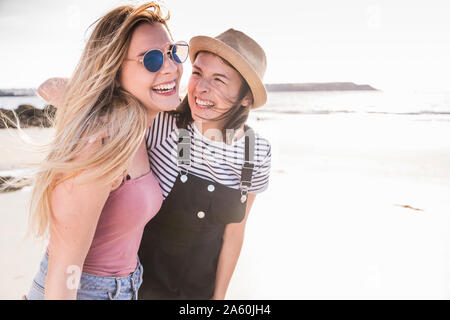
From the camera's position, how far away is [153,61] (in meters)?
1.73

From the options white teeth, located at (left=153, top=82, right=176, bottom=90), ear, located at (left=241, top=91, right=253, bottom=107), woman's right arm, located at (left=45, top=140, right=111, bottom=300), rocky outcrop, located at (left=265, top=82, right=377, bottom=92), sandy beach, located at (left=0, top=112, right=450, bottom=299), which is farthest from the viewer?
rocky outcrop, located at (left=265, top=82, right=377, bottom=92)

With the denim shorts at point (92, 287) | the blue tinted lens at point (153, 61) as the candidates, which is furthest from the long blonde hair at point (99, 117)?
the denim shorts at point (92, 287)

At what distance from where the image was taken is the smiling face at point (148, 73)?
174 centimetres

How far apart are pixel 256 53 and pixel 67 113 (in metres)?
1.35

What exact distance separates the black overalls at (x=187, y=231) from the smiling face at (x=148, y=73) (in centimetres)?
47

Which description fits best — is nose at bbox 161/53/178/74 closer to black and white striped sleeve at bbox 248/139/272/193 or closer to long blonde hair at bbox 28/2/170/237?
long blonde hair at bbox 28/2/170/237

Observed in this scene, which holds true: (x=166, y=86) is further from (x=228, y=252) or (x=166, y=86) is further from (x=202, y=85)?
(x=228, y=252)

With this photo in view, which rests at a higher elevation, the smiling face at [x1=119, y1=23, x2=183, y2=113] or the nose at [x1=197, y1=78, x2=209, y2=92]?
the nose at [x1=197, y1=78, x2=209, y2=92]

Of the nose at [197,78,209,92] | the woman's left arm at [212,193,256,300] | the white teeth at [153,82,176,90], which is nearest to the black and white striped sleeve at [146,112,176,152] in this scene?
the nose at [197,78,209,92]

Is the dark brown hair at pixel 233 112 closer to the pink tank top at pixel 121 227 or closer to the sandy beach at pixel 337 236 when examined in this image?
the pink tank top at pixel 121 227

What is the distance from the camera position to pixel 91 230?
1.49m

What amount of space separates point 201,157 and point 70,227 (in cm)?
102

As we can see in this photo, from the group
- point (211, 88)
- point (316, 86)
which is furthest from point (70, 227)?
point (316, 86)

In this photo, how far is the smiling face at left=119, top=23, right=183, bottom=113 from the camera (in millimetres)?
1738
